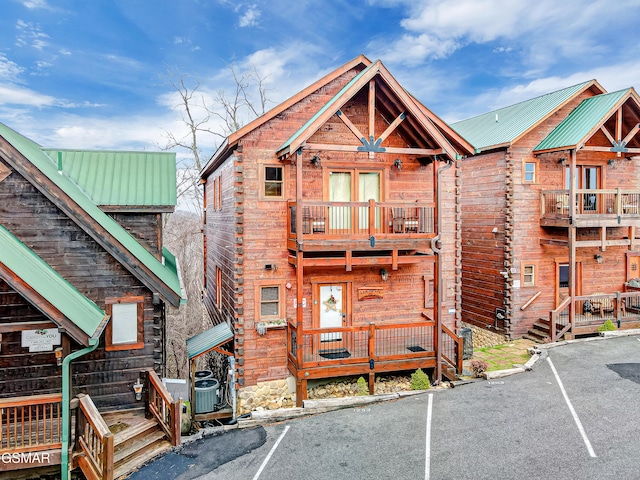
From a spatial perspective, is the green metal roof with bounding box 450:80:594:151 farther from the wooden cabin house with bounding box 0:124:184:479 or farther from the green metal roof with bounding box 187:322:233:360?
the wooden cabin house with bounding box 0:124:184:479

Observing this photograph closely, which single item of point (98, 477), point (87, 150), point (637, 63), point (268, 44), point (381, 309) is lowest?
point (98, 477)

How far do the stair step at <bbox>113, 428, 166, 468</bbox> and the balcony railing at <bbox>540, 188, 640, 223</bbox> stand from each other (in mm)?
15508

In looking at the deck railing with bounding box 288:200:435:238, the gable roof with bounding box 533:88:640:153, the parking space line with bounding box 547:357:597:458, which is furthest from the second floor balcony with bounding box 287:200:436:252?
the gable roof with bounding box 533:88:640:153

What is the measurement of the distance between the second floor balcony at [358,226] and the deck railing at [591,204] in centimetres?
634

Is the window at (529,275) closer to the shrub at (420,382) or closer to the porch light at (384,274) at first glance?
the porch light at (384,274)

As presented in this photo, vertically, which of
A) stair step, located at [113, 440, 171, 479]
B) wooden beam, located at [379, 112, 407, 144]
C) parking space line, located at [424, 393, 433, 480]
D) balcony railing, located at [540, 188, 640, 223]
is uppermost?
wooden beam, located at [379, 112, 407, 144]

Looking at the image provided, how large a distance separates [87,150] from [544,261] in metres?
17.5

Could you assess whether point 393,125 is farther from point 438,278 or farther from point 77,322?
point 77,322

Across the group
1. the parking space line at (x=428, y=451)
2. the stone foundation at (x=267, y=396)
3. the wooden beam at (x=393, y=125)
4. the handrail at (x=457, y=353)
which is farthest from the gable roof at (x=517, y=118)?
the stone foundation at (x=267, y=396)

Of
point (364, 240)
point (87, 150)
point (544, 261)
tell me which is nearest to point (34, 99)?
point (87, 150)

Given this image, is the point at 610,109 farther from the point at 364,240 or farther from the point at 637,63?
the point at 637,63

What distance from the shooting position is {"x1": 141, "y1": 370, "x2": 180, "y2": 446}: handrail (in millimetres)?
9609

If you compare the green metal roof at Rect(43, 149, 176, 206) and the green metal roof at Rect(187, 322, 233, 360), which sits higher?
the green metal roof at Rect(43, 149, 176, 206)

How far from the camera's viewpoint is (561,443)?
8727mm
